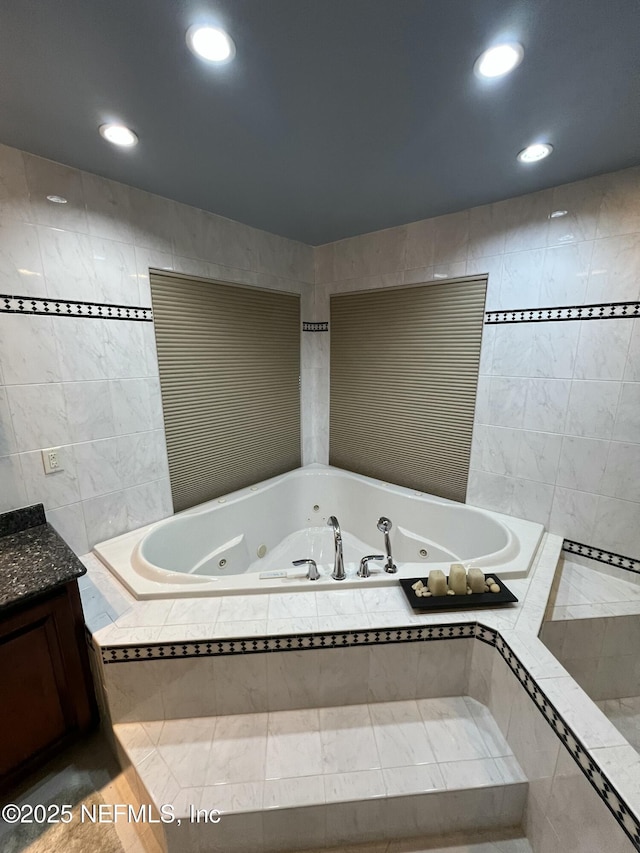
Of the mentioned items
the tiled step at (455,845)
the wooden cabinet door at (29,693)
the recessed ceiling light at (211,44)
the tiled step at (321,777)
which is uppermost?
the recessed ceiling light at (211,44)

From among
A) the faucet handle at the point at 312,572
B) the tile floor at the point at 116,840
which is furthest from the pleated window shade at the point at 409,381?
the tile floor at the point at 116,840

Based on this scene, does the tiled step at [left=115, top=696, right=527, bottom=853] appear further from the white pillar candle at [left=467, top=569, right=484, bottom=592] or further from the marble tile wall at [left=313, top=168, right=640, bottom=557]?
the marble tile wall at [left=313, top=168, right=640, bottom=557]

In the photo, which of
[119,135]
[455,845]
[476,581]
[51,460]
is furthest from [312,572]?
[119,135]

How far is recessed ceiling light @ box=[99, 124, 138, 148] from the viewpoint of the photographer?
128 centimetres

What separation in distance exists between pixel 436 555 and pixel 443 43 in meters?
2.38

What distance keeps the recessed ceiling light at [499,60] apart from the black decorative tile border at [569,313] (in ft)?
3.84

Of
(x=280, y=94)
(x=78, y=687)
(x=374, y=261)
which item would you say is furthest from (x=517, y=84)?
(x=78, y=687)

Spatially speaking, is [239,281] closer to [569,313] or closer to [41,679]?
[569,313]

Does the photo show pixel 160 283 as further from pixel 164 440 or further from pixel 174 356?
pixel 164 440

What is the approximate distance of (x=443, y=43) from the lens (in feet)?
3.08

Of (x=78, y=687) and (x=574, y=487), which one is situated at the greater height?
(x=574, y=487)

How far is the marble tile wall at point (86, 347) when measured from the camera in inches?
58.1

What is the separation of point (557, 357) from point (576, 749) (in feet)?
5.57

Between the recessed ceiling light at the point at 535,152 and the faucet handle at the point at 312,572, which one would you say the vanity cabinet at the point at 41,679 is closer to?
the faucet handle at the point at 312,572
